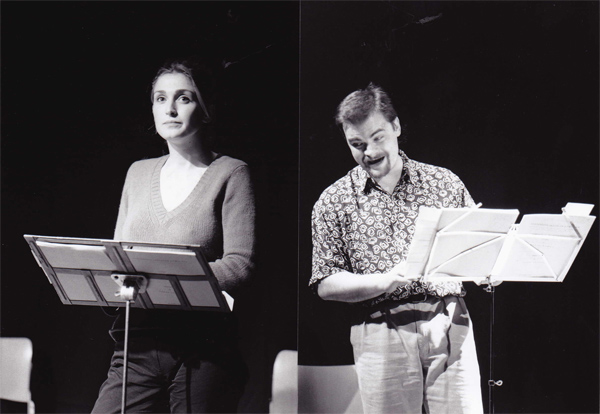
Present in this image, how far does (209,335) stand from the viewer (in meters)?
3.43

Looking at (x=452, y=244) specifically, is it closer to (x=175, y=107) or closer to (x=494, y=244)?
(x=494, y=244)

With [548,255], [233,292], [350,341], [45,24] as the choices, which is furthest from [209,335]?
[45,24]

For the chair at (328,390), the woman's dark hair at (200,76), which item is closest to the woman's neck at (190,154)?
the woman's dark hair at (200,76)

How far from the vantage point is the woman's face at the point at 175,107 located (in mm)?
3623

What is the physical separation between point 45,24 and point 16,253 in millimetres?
1327

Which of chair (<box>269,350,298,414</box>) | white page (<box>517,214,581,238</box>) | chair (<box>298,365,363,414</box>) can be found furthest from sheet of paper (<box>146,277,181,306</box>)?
white page (<box>517,214,581,238</box>)

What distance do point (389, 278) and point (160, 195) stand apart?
4.27ft

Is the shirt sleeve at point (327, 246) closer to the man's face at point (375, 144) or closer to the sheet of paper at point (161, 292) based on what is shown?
the man's face at point (375, 144)

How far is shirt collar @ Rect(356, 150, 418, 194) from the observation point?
3.57 metres

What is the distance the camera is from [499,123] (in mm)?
3838

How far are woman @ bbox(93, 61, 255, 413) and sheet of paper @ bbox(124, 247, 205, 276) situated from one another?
18.2 inches

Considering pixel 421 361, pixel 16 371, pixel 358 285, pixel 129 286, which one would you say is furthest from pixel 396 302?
pixel 16 371

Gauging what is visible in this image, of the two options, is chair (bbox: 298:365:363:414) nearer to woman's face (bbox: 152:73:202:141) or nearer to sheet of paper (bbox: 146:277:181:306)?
sheet of paper (bbox: 146:277:181:306)

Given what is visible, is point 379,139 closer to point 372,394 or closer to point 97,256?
point 372,394
